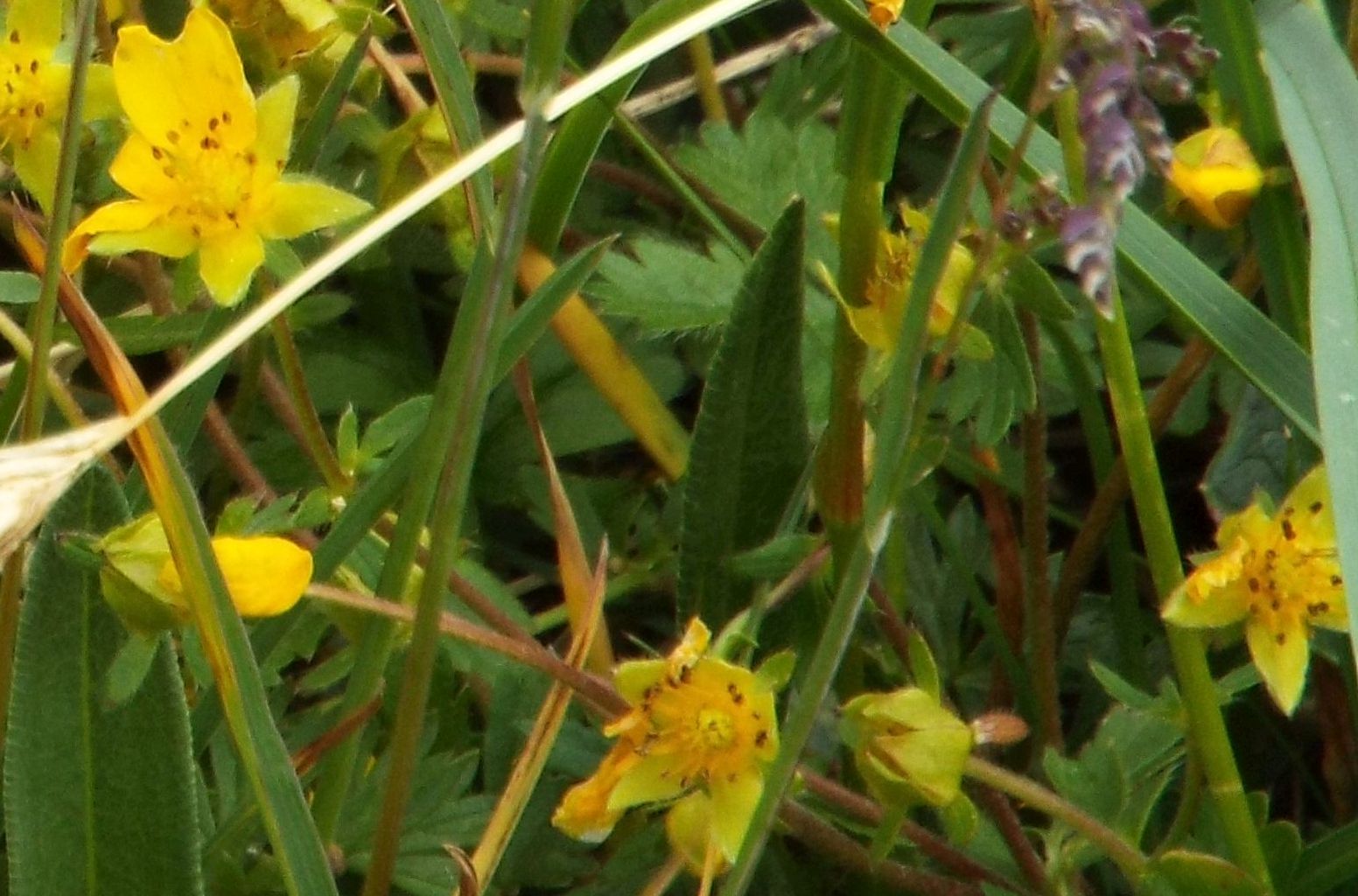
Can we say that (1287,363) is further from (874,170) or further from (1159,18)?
(1159,18)

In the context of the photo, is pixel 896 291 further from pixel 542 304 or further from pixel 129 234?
pixel 129 234

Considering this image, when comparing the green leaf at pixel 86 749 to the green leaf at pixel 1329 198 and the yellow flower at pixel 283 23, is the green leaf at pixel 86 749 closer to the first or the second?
the yellow flower at pixel 283 23

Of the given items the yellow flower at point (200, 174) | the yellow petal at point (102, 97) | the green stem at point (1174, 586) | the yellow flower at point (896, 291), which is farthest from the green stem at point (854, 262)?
the yellow petal at point (102, 97)

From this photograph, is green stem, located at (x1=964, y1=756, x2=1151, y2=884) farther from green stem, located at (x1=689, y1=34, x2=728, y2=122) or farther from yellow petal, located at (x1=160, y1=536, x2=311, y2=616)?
green stem, located at (x1=689, y1=34, x2=728, y2=122)

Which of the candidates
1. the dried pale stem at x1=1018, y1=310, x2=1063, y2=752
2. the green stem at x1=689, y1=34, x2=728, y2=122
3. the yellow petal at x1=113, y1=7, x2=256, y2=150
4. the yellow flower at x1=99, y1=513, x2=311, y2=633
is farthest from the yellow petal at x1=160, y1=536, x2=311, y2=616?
the green stem at x1=689, y1=34, x2=728, y2=122


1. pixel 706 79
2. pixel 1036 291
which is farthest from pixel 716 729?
pixel 706 79

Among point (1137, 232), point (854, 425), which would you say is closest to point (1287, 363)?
point (1137, 232)
